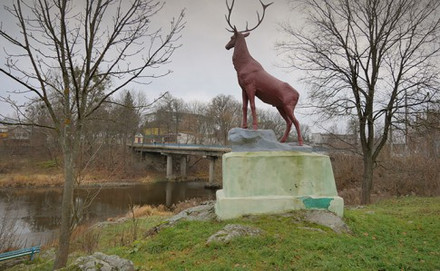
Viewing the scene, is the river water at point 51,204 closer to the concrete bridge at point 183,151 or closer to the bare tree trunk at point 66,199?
the concrete bridge at point 183,151

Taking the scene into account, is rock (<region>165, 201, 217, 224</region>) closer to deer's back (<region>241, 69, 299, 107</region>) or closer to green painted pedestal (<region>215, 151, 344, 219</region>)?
green painted pedestal (<region>215, 151, 344, 219</region>)

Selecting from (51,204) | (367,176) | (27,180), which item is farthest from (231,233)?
(27,180)

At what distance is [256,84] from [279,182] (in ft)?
7.85

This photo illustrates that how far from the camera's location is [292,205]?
20.1 ft

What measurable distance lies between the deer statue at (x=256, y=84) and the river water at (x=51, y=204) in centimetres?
550

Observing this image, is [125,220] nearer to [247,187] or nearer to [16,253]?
[16,253]

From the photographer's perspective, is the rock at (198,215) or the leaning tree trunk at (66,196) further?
the rock at (198,215)

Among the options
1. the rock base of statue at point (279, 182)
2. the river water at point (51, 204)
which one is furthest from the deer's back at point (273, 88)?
the river water at point (51, 204)

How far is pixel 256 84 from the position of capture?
22.8 feet

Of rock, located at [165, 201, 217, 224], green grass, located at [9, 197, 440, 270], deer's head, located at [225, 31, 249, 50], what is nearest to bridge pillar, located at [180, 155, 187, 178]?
rock, located at [165, 201, 217, 224]

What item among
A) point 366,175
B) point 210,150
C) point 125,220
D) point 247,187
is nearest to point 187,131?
point 210,150

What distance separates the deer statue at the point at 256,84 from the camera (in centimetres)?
683

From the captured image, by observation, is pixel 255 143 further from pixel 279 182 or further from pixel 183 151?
pixel 183 151

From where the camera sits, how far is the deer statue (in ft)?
22.4
